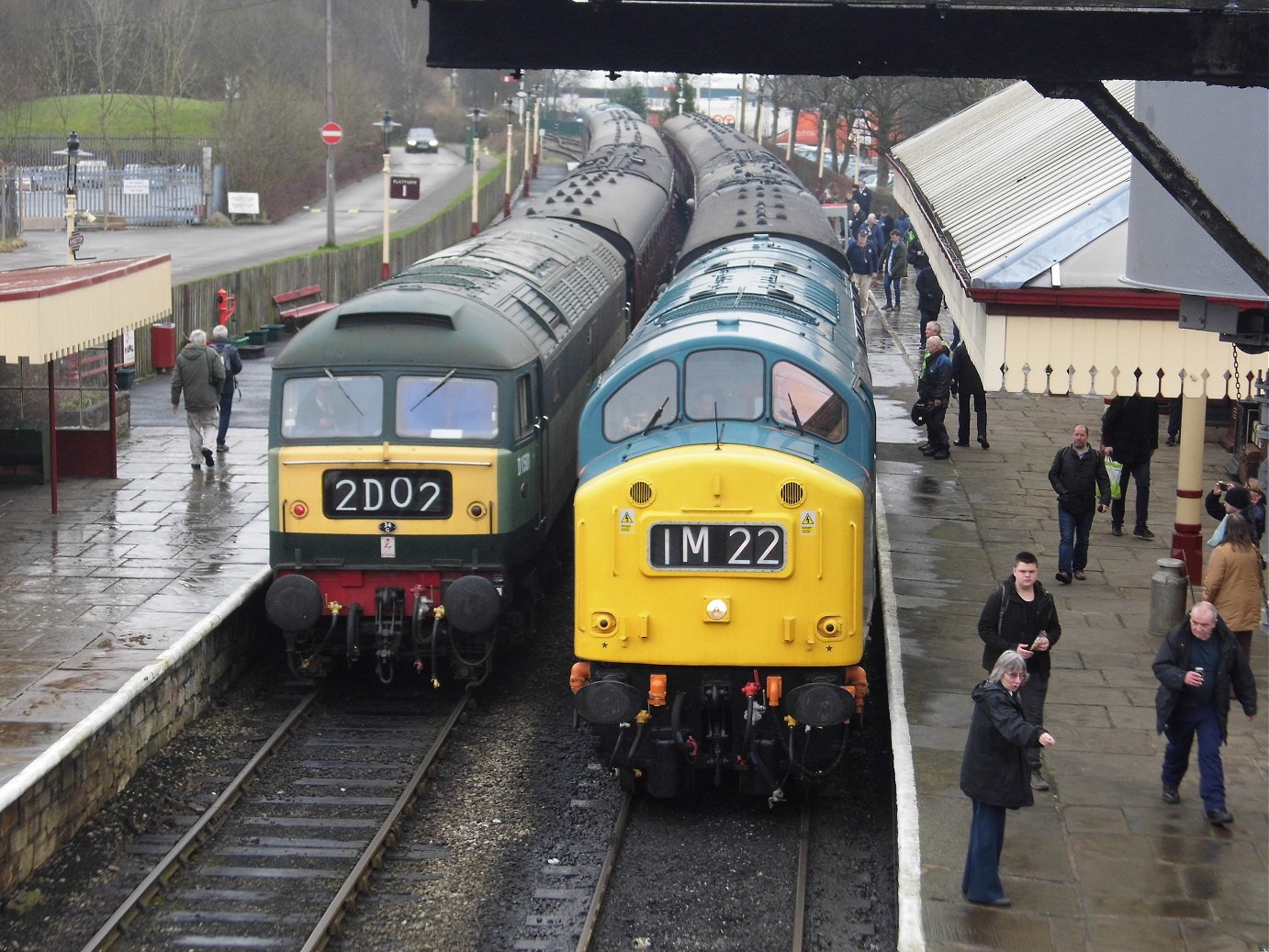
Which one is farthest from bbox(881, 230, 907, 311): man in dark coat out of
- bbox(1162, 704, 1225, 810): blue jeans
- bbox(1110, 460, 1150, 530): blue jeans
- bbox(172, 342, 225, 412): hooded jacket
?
bbox(1162, 704, 1225, 810): blue jeans

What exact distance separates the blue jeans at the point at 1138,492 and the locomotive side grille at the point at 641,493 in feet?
24.0

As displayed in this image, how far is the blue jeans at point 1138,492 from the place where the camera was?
15.3 m

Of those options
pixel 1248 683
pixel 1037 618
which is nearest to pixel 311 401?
pixel 1037 618

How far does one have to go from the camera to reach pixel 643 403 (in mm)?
10273

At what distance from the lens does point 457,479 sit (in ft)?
38.2

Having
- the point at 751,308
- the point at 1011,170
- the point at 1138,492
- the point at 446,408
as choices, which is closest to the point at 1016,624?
the point at 751,308

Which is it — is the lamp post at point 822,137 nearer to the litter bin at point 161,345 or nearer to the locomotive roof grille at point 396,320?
the litter bin at point 161,345

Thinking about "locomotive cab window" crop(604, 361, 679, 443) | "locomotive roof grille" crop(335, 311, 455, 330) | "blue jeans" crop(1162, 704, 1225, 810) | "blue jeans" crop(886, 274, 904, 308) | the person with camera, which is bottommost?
"blue jeans" crop(1162, 704, 1225, 810)

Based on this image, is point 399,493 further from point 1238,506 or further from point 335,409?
point 1238,506

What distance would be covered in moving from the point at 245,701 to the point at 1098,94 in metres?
8.70

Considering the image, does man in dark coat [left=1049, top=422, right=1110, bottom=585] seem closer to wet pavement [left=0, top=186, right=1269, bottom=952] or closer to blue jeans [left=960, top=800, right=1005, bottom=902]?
wet pavement [left=0, top=186, right=1269, bottom=952]

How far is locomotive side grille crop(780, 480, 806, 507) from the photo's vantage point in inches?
371

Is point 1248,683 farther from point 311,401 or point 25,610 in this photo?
point 25,610

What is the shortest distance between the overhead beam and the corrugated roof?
475 centimetres
